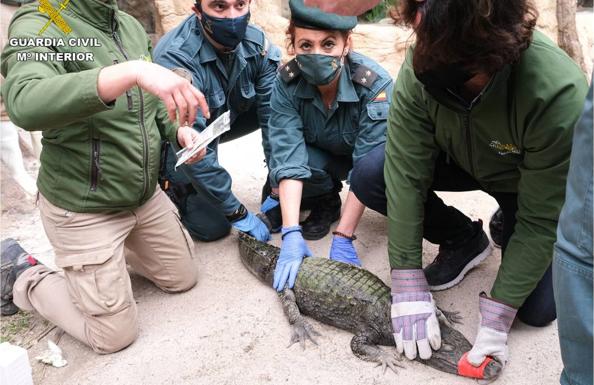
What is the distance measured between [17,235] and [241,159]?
5.95 feet

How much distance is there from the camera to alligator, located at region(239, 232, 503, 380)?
7.15ft

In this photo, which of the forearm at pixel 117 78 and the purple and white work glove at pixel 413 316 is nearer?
the forearm at pixel 117 78

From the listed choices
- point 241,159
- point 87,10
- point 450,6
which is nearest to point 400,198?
point 450,6

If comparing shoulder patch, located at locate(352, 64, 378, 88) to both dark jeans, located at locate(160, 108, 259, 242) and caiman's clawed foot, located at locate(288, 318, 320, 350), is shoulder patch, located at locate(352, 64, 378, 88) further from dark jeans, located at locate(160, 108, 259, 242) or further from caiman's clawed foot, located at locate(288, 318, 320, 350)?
caiman's clawed foot, located at locate(288, 318, 320, 350)

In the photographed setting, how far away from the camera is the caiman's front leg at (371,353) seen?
219cm

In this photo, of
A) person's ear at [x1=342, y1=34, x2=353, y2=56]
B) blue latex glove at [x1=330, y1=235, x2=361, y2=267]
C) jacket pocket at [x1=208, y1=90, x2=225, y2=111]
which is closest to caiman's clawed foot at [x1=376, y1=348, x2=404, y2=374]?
blue latex glove at [x1=330, y1=235, x2=361, y2=267]

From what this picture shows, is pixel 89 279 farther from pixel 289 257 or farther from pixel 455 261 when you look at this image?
pixel 455 261

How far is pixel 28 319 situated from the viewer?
2.73 metres

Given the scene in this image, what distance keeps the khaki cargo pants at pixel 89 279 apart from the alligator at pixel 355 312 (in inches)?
28.9

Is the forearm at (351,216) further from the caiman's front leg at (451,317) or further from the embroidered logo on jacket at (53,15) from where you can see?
the embroidered logo on jacket at (53,15)

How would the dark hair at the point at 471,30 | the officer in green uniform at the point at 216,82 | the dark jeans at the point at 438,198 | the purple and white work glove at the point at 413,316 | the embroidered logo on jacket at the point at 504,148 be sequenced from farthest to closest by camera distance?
the officer in green uniform at the point at 216,82
the dark jeans at the point at 438,198
the purple and white work glove at the point at 413,316
the embroidered logo on jacket at the point at 504,148
the dark hair at the point at 471,30

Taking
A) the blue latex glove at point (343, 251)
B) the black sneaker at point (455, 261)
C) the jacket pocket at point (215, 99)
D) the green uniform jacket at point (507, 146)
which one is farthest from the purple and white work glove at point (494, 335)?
the jacket pocket at point (215, 99)

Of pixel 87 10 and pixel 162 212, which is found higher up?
pixel 87 10

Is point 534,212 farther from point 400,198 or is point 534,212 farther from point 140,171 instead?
point 140,171
